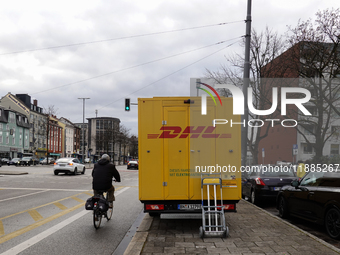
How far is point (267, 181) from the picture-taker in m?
12.1

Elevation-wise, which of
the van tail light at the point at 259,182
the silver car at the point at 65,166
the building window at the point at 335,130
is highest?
the building window at the point at 335,130

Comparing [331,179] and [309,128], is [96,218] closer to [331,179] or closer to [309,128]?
[331,179]

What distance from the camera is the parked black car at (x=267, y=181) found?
39.2 ft

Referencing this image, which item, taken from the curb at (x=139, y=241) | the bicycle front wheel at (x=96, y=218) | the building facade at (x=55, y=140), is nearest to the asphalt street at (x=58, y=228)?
the bicycle front wheel at (x=96, y=218)

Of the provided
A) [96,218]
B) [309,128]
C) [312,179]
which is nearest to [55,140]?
[309,128]

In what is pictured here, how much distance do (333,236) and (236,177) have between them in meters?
2.16

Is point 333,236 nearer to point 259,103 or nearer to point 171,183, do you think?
point 171,183

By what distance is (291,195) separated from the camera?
9.10m

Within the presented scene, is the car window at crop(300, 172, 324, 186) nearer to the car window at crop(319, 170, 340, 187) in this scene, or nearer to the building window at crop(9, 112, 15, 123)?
the car window at crop(319, 170, 340, 187)

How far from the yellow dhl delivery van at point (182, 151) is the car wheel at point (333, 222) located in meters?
1.81

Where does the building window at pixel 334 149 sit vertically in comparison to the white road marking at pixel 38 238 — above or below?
above

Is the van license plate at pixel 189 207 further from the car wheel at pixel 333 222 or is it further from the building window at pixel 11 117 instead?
the building window at pixel 11 117

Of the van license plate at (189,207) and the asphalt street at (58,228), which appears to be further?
the van license plate at (189,207)

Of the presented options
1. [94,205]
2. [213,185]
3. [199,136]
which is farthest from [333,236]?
[94,205]
